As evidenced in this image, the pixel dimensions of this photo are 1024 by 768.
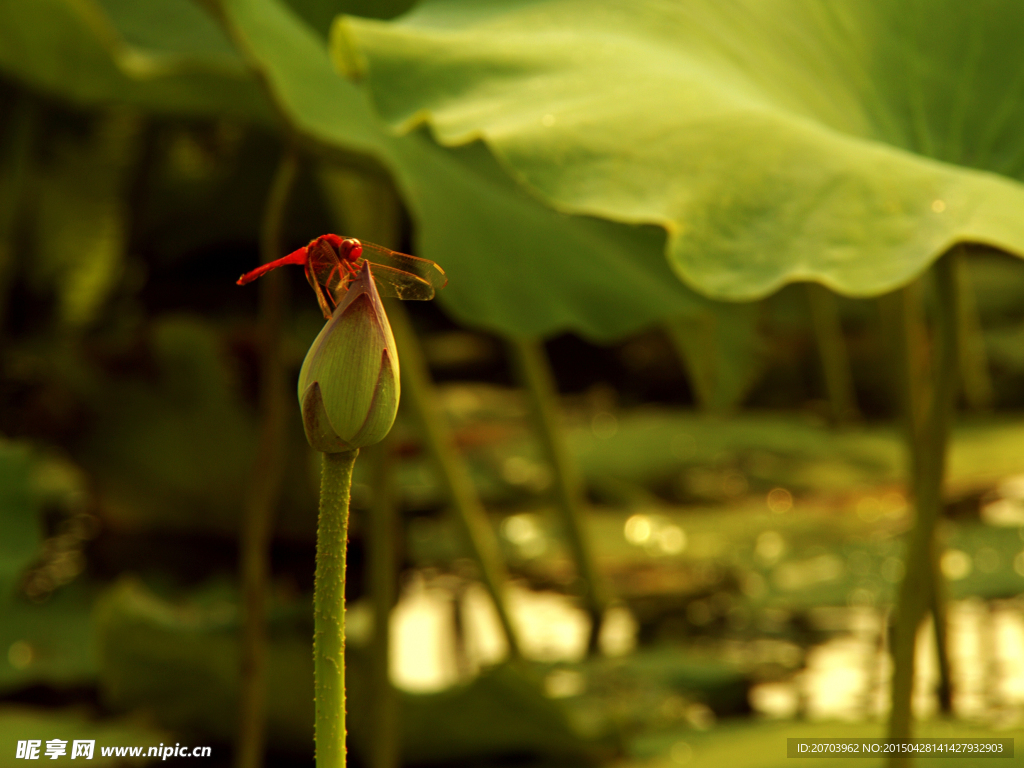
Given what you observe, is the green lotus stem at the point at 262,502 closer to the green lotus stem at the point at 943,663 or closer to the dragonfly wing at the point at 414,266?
the dragonfly wing at the point at 414,266

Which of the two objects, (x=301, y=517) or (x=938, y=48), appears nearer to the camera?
(x=938, y=48)

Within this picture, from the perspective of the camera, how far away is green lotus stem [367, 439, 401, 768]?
0.79 meters

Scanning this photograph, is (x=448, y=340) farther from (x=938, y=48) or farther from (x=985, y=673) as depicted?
(x=938, y=48)

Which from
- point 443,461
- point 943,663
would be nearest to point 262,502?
point 443,461

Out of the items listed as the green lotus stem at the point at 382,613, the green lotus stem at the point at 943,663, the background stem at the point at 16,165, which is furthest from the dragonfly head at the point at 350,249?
the background stem at the point at 16,165

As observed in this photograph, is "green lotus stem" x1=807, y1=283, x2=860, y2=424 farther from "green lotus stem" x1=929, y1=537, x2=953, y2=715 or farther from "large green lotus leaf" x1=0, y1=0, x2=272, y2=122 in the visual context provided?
"large green lotus leaf" x1=0, y1=0, x2=272, y2=122

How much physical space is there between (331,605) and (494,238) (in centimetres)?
68

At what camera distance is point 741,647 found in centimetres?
115

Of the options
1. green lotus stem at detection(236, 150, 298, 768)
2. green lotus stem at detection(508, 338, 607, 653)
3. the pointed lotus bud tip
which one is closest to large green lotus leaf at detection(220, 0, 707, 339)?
green lotus stem at detection(236, 150, 298, 768)

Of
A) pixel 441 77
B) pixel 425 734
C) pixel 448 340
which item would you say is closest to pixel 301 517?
pixel 425 734

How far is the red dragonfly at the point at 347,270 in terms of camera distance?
298mm

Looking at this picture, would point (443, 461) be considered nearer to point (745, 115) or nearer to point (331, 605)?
point (745, 115)

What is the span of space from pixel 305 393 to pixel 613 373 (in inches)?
101

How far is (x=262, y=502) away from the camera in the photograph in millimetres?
774
